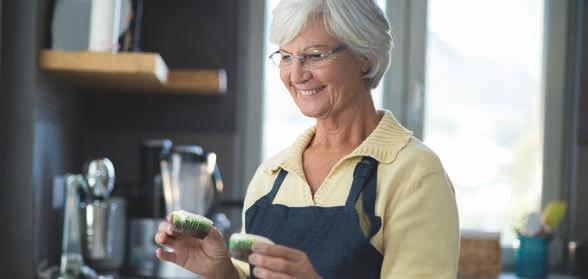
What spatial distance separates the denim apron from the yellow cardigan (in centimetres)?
1

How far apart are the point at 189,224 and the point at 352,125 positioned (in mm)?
332

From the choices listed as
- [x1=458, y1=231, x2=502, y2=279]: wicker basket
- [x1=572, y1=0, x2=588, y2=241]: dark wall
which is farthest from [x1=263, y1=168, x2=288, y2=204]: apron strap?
[x1=572, y1=0, x2=588, y2=241]: dark wall

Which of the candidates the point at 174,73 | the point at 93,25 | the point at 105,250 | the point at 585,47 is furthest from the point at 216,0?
the point at 585,47

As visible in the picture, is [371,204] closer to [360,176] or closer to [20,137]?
[360,176]

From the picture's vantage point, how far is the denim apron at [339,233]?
132 cm

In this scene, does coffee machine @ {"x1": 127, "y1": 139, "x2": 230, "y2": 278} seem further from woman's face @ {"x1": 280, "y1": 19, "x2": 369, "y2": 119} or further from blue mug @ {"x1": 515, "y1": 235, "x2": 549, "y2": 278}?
woman's face @ {"x1": 280, "y1": 19, "x2": 369, "y2": 119}

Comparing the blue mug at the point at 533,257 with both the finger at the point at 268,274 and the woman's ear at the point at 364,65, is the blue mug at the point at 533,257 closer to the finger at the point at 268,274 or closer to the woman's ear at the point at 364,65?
the woman's ear at the point at 364,65

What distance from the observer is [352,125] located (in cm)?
144

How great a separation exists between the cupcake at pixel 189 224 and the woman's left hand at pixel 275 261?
0.18 metres

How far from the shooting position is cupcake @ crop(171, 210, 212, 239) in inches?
50.8

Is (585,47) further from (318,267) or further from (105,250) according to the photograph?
(318,267)

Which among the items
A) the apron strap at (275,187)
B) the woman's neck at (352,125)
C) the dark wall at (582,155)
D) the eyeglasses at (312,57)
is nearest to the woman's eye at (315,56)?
the eyeglasses at (312,57)

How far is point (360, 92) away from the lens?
1.42 metres

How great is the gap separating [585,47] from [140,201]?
1.65 metres
